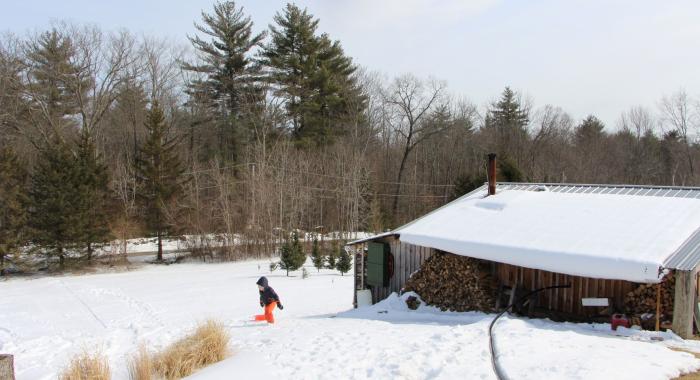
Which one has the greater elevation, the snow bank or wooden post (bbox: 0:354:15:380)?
the snow bank

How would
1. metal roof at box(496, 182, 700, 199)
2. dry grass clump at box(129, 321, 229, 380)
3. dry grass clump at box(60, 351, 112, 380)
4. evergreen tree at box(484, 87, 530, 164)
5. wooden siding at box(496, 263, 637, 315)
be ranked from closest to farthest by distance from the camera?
dry grass clump at box(60, 351, 112, 380)
dry grass clump at box(129, 321, 229, 380)
wooden siding at box(496, 263, 637, 315)
metal roof at box(496, 182, 700, 199)
evergreen tree at box(484, 87, 530, 164)

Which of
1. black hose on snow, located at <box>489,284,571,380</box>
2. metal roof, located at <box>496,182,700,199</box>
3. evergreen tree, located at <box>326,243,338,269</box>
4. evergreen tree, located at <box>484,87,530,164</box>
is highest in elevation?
evergreen tree, located at <box>484,87,530,164</box>

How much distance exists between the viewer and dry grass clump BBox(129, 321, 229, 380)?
25.7ft

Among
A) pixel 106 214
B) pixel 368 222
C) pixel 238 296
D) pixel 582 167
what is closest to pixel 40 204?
pixel 106 214

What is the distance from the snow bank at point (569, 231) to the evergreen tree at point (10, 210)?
2359cm

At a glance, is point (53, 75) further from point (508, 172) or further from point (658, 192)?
point (658, 192)

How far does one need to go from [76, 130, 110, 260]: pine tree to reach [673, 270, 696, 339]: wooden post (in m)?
28.4

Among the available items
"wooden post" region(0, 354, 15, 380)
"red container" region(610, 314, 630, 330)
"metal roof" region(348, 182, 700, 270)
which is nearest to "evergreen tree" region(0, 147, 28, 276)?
"metal roof" region(348, 182, 700, 270)

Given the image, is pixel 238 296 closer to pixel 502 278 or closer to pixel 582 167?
pixel 502 278

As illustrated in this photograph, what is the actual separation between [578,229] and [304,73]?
33948mm

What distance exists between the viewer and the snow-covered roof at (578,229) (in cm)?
938

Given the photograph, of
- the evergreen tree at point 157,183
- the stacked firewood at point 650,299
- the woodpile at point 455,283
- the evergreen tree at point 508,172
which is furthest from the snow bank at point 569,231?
the evergreen tree at point 157,183

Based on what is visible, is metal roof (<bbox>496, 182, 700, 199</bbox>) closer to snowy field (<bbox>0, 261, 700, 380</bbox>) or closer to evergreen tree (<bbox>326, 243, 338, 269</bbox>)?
snowy field (<bbox>0, 261, 700, 380</bbox>)

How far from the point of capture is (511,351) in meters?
7.45
